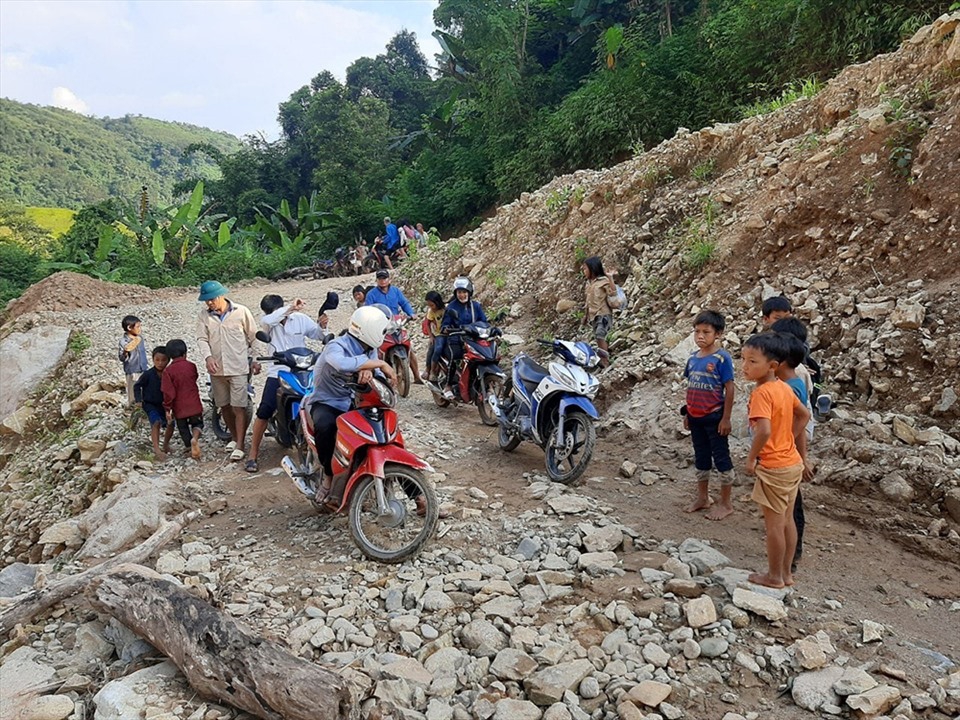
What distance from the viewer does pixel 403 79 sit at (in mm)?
40438

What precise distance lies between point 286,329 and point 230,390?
818 millimetres

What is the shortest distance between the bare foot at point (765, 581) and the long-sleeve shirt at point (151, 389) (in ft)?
18.2

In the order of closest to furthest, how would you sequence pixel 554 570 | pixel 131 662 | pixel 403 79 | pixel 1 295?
1. pixel 131 662
2. pixel 554 570
3. pixel 1 295
4. pixel 403 79

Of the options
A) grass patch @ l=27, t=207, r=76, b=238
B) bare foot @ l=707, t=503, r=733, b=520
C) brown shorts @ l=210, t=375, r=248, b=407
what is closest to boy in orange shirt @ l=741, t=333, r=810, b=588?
bare foot @ l=707, t=503, r=733, b=520

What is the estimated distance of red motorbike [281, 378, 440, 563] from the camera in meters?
4.06

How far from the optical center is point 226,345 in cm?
626

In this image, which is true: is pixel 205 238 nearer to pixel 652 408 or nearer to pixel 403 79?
pixel 652 408

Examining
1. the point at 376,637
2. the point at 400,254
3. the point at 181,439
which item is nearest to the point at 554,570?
the point at 376,637

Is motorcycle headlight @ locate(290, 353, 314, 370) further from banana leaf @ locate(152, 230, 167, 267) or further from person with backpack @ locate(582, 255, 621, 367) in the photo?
banana leaf @ locate(152, 230, 167, 267)

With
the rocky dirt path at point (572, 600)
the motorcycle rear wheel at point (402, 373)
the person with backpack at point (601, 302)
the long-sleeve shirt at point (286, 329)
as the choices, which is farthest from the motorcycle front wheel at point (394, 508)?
the motorcycle rear wheel at point (402, 373)

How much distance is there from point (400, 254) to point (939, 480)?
53.9 feet

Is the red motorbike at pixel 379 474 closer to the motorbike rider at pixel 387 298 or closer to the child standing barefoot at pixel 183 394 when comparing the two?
the child standing barefoot at pixel 183 394

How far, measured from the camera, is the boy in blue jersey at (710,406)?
4.34m

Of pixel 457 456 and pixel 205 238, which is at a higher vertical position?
pixel 205 238
